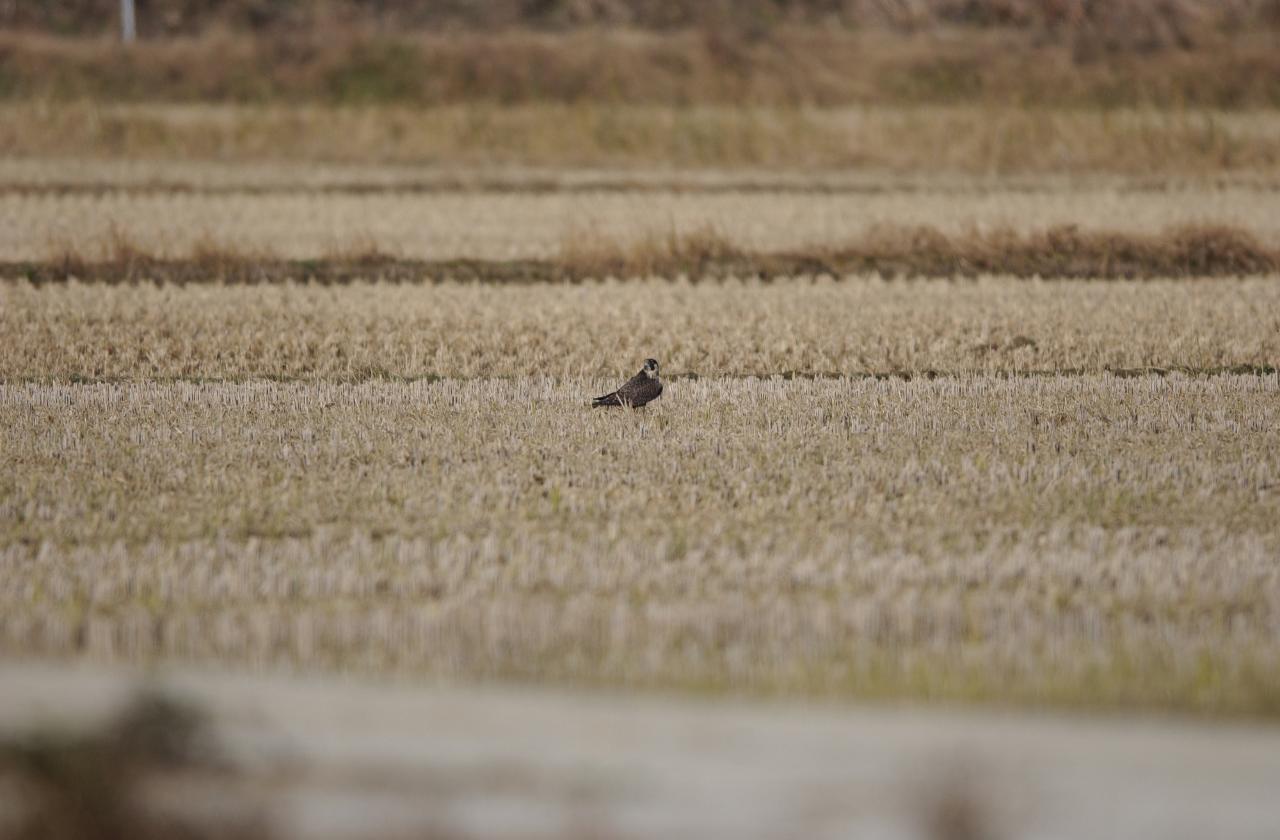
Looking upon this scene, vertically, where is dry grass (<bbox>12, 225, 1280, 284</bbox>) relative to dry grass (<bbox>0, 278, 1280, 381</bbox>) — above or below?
below

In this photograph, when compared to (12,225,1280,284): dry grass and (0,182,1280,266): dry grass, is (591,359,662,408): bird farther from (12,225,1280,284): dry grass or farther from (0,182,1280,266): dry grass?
(0,182,1280,266): dry grass

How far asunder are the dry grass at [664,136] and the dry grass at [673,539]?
2732 cm

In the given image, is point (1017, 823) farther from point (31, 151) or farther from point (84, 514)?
point (31, 151)

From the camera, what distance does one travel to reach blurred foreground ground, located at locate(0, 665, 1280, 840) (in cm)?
490

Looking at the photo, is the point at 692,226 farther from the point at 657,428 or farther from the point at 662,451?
the point at 662,451

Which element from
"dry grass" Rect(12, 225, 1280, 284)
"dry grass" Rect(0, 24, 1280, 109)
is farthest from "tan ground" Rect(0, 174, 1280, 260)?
"dry grass" Rect(0, 24, 1280, 109)

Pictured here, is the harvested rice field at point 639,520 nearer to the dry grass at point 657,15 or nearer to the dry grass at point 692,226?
the dry grass at point 692,226

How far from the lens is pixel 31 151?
39094 millimetres

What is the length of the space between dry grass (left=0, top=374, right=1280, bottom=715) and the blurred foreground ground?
811mm

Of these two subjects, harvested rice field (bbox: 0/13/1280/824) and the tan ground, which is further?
the tan ground

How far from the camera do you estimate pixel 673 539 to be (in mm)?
8289

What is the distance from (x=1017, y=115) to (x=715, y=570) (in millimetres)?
36408

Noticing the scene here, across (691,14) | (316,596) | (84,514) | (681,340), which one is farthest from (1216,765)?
(691,14)

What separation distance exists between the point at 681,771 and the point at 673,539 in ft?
10.8
